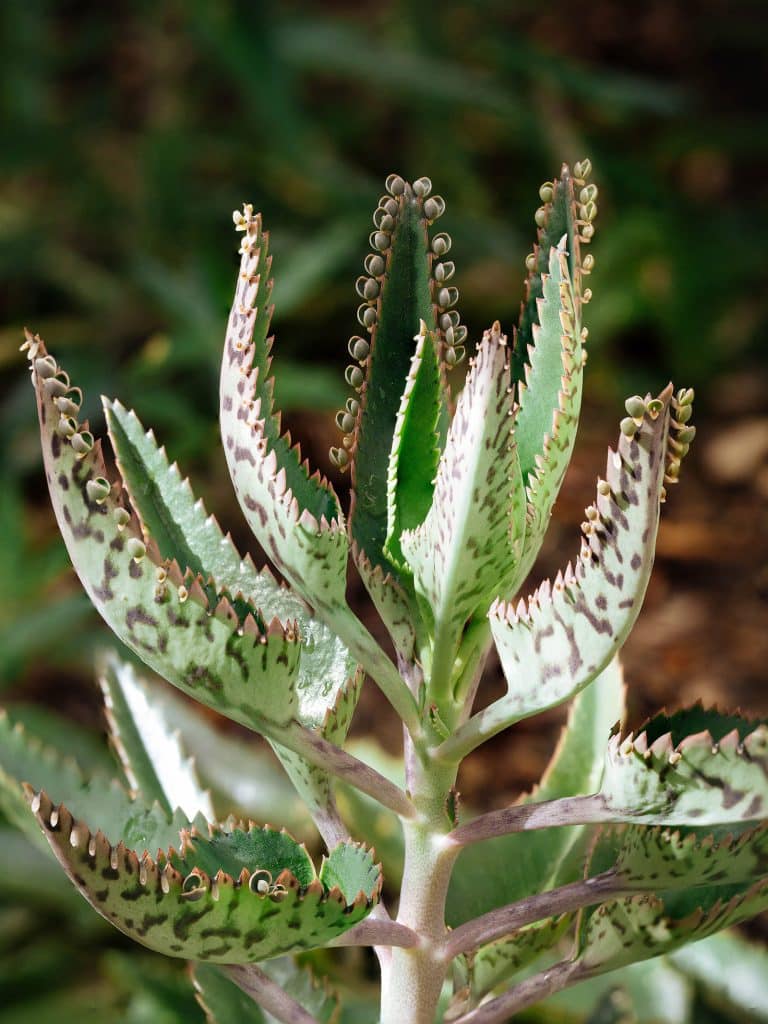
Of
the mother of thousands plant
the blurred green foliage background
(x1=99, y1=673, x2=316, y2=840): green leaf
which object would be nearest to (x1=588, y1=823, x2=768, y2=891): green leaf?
the mother of thousands plant

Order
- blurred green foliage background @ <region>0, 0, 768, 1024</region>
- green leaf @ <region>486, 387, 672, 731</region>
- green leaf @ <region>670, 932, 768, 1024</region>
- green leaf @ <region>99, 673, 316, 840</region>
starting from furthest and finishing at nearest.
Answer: blurred green foliage background @ <region>0, 0, 768, 1024</region>, green leaf @ <region>99, 673, 316, 840</region>, green leaf @ <region>670, 932, 768, 1024</region>, green leaf @ <region>486, 387, 672, 731</region>

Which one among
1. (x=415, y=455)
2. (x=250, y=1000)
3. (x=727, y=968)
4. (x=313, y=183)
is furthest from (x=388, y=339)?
(x=313, y=183)

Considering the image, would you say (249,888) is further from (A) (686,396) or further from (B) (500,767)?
(B) (500,767)

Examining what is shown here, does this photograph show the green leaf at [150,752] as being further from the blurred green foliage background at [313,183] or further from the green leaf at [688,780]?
the blurred green foliage background at [313,183]

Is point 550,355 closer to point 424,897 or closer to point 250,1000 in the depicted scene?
point 424,897

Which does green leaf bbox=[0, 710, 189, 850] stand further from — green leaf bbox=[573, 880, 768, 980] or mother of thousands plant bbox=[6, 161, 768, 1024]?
green leaf bbox=[573, 880, 768, 980]

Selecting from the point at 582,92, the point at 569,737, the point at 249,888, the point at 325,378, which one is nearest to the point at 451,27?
the point at 582,92
